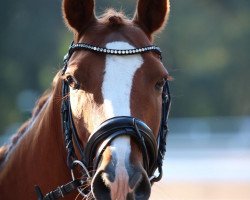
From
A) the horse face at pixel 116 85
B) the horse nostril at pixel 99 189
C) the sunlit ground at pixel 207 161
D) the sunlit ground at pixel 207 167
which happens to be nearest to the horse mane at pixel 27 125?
the horse face at pixel 116 85

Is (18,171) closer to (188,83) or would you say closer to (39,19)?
(39,19)

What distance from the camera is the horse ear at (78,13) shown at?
512 cm

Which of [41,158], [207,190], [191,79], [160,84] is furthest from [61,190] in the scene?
[191,79]

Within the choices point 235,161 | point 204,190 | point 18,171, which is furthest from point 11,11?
point 18,171

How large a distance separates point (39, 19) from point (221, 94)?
33.8 feet

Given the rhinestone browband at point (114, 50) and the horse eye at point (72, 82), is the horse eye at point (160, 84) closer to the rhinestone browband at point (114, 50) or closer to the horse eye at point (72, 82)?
the rhinestone browband at point (114, 50)

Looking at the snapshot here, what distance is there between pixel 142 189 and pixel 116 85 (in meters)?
0.63

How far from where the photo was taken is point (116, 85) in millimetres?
4703

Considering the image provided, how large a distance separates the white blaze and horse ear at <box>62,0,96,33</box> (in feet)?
1.05

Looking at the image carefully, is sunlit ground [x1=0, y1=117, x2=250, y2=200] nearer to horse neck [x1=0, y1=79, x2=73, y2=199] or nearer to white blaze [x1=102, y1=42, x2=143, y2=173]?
horse neck [x1=0, y1=79, x2=73, y2=199]

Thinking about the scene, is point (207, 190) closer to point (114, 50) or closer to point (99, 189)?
point (114, 50)

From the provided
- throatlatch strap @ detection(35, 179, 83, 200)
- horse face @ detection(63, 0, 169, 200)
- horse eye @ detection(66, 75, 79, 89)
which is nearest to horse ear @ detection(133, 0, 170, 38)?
horse face @ detection(63, 0, 169, 200)

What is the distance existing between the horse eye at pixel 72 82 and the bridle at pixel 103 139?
0.07m

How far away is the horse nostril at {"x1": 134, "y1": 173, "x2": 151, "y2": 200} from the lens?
14.5ft
